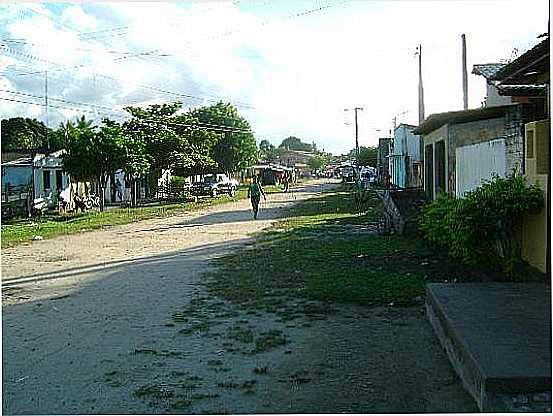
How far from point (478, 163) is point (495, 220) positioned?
3674 mm

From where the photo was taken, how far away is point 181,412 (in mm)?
5402

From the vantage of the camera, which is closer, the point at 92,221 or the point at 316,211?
the point at 92,221

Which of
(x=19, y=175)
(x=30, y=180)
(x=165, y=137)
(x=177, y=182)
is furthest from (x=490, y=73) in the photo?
(x=177, y=182)

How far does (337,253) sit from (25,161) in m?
22.7

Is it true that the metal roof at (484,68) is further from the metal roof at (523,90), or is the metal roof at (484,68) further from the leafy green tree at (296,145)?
the leafy green tree at (296,145)

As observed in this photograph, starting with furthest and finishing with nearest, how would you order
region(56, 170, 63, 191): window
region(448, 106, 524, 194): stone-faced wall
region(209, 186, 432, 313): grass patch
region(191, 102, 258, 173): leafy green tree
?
region(191, 102, 258, 173): leafy green tree → region(56, 170, 63, 191): window → region(448, 106, 524, 194): stone-faced wall → region(209, 186, 432, 313): grass patch

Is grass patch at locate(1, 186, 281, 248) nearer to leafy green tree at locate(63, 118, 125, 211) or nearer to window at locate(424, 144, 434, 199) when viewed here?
leafy green tree at locate(63, 118, 125, 211)

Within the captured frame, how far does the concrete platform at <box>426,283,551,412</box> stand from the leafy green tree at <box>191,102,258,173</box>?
172ft

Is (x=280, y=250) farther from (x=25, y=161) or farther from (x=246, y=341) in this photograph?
(x=25, y=161)

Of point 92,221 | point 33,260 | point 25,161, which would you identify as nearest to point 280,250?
point 33,260

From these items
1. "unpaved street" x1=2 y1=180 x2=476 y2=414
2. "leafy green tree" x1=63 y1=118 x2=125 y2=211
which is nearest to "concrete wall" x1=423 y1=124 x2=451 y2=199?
"unpaved street" x1=2 y1=180 x2=476 y2=414

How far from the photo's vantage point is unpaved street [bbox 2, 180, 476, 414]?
5.64 m

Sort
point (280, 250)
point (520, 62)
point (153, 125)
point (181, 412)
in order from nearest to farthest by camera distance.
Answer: point (181, 412), point (520, 62), point (280, 250), point (153, 125)

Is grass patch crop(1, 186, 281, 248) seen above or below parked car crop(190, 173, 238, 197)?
below
